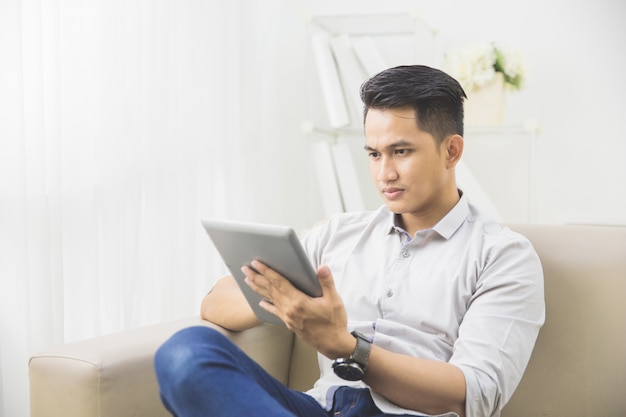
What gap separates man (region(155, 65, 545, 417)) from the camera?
1.13m

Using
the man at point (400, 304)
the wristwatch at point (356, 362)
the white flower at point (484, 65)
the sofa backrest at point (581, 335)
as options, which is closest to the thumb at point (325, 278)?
the man at point (400, 304)

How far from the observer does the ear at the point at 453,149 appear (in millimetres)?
1490

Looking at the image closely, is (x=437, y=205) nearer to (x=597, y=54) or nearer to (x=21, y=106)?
(x=21, y=106)

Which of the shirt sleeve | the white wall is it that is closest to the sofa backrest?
the shirt sleeve

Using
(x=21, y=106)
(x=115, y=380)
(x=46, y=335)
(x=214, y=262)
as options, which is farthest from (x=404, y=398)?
(x=214, y=262)

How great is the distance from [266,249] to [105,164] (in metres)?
0.82

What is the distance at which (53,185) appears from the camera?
1712 mm

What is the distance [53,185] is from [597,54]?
1829 mm

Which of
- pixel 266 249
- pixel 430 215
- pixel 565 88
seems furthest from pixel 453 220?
pixel 565 88

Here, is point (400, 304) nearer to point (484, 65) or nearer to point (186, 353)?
point (186, 353)

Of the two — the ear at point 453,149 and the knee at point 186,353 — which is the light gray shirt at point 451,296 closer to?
the ear at point 453,149

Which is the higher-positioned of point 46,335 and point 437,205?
point 437,205

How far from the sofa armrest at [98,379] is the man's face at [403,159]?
525 mm

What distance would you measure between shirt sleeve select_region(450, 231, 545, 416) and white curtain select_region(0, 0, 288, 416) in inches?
36.7
